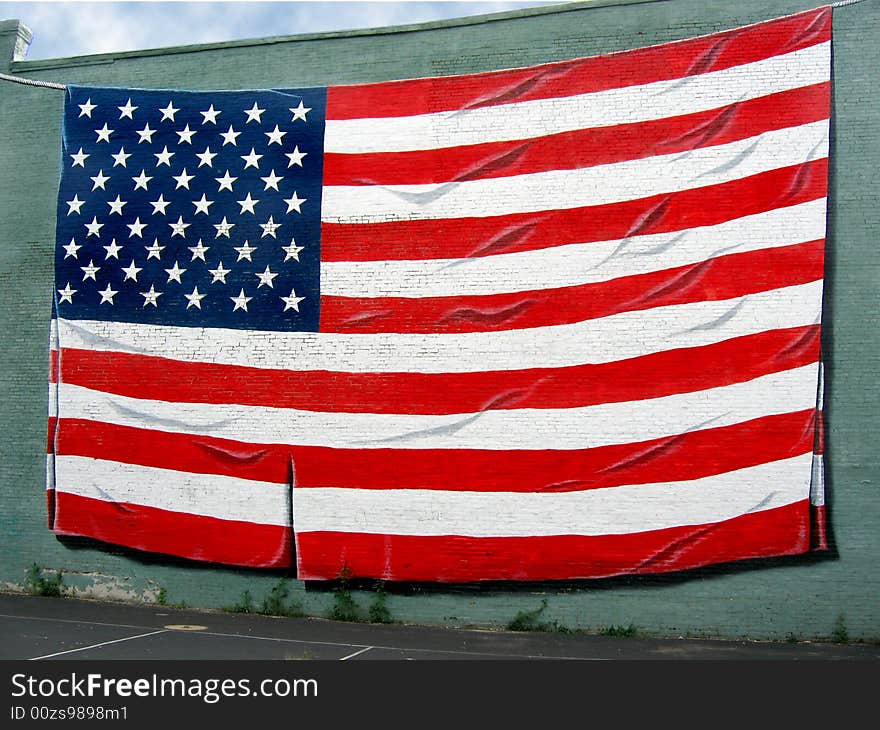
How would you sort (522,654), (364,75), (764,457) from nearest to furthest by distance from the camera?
(522,654) → (764,457) → (364,75)

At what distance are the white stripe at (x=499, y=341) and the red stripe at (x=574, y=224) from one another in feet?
3.27

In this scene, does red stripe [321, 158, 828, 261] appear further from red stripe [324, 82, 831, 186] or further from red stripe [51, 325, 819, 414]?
red stripe [51, 325, 819, 414]

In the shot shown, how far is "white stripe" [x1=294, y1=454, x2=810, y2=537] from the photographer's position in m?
9.70

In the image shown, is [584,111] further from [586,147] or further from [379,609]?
[379,609]

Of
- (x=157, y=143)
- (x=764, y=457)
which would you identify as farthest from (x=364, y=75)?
(x=764, y=457)

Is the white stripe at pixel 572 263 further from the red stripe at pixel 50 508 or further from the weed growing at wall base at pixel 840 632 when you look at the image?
the red stripe at pixel 50 508

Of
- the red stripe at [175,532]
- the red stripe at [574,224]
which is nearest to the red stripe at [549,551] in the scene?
the red stripe at [175,532]

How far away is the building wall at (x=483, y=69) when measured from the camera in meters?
9.67

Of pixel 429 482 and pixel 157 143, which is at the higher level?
pixel 157 143

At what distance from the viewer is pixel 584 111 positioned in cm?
1041

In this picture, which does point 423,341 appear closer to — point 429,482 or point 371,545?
point 429,482

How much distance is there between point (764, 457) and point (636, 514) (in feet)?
5.15

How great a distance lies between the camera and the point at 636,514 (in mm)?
9930

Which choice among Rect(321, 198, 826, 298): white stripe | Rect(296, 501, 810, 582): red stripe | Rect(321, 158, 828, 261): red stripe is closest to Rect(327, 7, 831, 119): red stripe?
Rect(321, 158, 828, 261): red stripe
